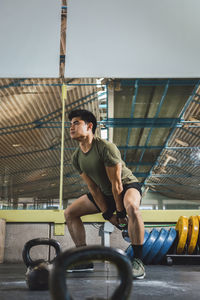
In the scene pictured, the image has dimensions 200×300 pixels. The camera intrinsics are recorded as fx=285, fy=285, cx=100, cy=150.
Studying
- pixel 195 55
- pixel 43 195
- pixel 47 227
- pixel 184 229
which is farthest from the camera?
pixel 43 195

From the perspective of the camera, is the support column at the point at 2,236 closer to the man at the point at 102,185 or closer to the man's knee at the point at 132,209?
the man at the point at 102,185

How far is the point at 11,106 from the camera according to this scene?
16.4ft

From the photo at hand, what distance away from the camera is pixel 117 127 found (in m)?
4.90

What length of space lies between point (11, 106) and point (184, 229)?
3672 mm

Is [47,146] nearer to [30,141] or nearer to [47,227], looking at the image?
[30,141]

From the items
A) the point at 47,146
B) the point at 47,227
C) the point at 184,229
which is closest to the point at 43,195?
the point at 47,227

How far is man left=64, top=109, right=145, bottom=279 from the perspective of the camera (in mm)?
1694

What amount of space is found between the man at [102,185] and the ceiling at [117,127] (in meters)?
2.12

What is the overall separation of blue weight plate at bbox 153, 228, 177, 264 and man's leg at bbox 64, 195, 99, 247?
79 centimetres

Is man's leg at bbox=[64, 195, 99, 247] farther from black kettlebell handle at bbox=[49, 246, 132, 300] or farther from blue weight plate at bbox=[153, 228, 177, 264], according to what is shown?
black kettlebell handle at bbox=[49, 246, 132, 300]

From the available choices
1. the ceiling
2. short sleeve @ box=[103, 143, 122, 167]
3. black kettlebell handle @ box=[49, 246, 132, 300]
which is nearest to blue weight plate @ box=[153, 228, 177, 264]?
short sleeve @ box=[103, 143, 122, 167]

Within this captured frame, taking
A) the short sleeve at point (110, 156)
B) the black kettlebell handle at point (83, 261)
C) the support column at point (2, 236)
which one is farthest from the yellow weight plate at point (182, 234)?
the black kettlebell handle at point (83, 261)

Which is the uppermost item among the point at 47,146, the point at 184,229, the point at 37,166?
the point at 47,146

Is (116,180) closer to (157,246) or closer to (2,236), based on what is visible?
(157,246)
